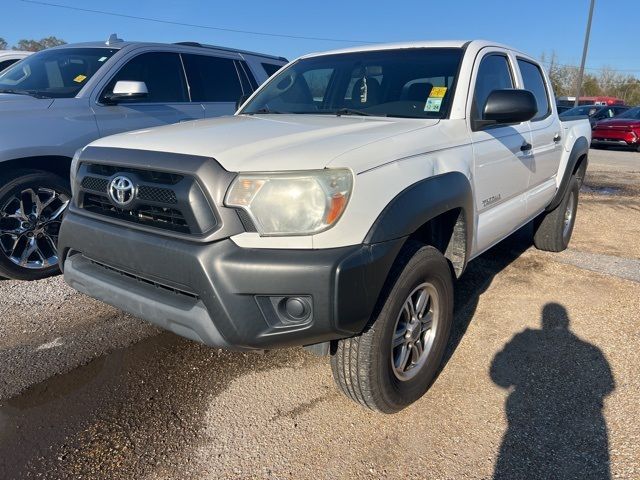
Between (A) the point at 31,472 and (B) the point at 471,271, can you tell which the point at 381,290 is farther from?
(B) the point at 471,271

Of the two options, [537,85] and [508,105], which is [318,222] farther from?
[537,85]

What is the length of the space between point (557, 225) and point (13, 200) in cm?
486

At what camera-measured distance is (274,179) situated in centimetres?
205

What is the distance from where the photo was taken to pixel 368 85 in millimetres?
3406

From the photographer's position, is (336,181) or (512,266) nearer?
(336,181)

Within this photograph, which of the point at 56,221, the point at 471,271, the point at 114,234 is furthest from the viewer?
the point at 471,271

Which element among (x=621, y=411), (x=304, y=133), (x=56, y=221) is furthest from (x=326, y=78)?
(x=621, y=411)

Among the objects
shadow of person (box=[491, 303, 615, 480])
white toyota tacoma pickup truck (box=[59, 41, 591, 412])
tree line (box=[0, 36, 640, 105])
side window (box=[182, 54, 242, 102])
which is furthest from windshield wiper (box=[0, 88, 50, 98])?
tree line (box=[0, 36, 640, 105])

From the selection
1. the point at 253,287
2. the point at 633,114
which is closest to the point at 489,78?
the point at 253,287

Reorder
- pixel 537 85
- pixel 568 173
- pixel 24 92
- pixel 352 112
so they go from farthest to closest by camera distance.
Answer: pixel 568 173 < pixel 537 85 < pixel 24 92 < pixel 352 112

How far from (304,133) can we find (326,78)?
1.43 metres

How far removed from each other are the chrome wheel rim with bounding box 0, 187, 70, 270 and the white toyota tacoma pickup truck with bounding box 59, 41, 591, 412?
1535mm

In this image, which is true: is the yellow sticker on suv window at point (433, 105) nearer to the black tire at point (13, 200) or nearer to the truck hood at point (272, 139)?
the truck hood at point (272, 139)

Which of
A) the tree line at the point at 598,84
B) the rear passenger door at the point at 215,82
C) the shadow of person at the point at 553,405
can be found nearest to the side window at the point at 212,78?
the rear passenger door at the point at 215,82
